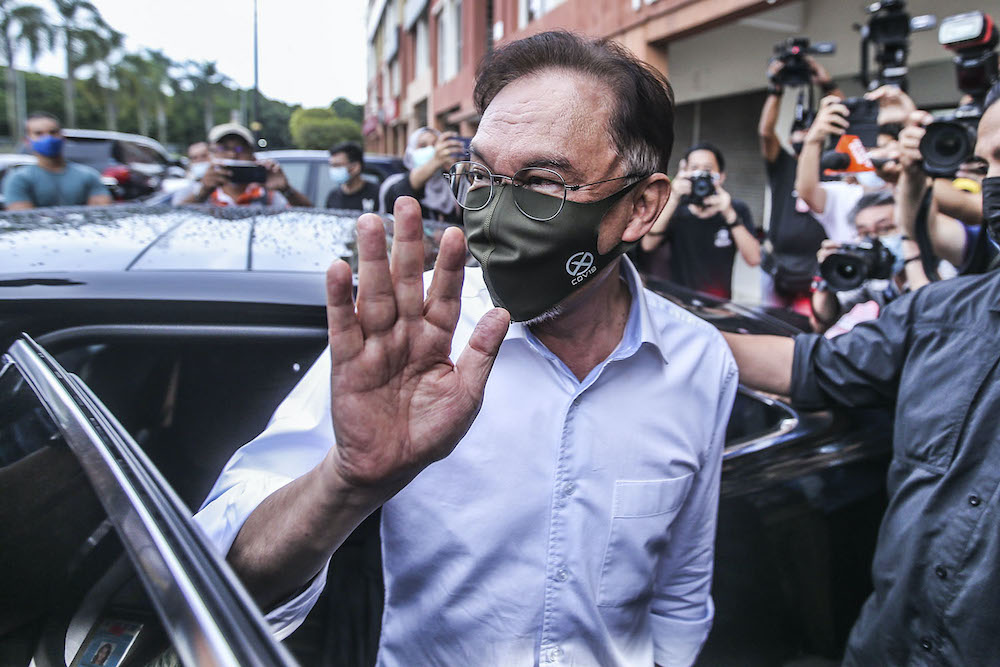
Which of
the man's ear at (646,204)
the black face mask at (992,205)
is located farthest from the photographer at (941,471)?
the man's ear at (646,204)

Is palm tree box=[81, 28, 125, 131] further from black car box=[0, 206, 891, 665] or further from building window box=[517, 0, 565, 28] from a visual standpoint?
black car box=[0, 206, 891, 665]

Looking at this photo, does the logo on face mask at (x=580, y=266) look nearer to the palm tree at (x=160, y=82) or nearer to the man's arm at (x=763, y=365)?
the man's arm at (x=763, y=365)

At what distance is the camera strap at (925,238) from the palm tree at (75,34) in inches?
2336

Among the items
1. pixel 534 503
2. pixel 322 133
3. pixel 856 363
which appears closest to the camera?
pixel 534 503

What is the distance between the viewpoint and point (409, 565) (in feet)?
4.21

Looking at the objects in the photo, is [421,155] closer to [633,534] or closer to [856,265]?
[856,265]

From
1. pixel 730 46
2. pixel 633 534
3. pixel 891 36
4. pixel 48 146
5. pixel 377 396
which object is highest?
pixel 730 46

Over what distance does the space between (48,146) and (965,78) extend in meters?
5.21

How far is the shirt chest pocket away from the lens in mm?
1306

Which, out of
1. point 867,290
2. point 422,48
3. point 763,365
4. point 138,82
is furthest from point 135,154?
point 138,82

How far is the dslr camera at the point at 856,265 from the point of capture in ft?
7.66

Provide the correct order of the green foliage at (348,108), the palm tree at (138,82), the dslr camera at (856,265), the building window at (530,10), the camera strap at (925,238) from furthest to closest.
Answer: the green foliage at (348,108)
the palm tree at (138,82)
the building window at (530,10)
the camera strap at (925,238)
the dslr camera at (856,265)

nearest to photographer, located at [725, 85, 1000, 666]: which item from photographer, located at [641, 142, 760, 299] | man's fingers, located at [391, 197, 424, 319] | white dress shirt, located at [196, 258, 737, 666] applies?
white dress shirt, located at [196, 258, 737, 666]

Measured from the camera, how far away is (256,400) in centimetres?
179
